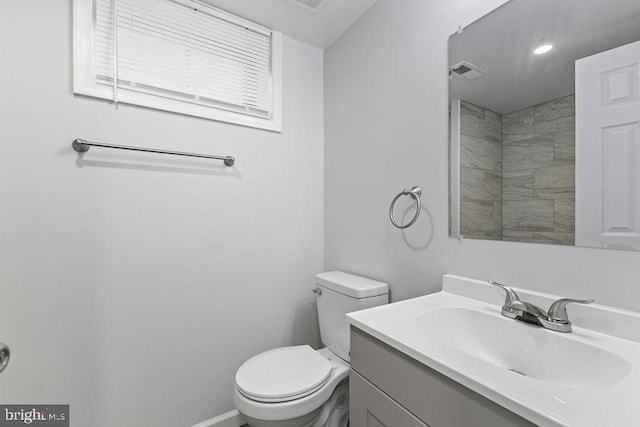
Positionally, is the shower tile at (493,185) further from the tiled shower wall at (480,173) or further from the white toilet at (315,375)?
the white toilet at (315,375)

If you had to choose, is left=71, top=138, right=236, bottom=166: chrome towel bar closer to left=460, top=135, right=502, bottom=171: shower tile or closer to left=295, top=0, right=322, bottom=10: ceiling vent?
left=295, top=0, right=322, bottom=10: ceiling vent

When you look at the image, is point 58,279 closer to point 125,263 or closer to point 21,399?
point 125,263

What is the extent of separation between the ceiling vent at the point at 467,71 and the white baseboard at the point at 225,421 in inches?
79.3

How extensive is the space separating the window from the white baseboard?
5.32 ft

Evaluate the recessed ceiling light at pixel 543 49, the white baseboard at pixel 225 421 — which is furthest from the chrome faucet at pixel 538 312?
the white baseboard at pixel 225 421

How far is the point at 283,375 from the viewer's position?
1195 millimetres

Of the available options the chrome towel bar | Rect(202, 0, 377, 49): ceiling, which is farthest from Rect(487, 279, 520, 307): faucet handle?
Rect(202, 0, 377, 49): ceiling

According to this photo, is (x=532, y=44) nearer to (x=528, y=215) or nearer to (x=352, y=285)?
(x=528, y=215)

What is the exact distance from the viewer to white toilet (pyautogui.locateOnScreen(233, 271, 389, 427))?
106 centimetres

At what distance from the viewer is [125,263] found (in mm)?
1302

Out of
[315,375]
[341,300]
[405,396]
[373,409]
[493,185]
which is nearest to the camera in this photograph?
[405,396]

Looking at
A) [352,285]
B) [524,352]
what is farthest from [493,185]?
[352,285]

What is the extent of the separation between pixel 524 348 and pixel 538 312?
11 centimetres

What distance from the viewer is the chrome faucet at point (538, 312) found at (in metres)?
0.74
